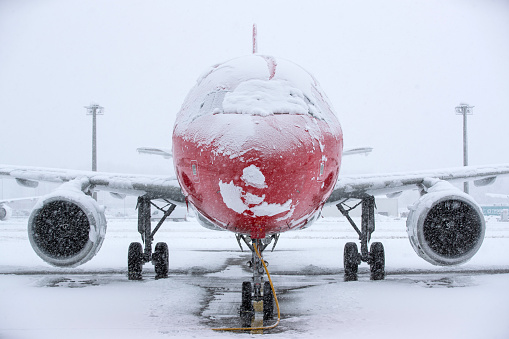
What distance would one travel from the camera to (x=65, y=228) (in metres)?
8.19

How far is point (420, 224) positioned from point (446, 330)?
2.80m

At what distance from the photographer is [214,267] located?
39.2 ft

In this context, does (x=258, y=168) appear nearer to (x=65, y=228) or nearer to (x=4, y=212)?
(x=65, y=228)

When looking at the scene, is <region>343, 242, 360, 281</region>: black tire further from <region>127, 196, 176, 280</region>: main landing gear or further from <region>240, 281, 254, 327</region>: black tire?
<region>240, 281, 254, 327</region>: black tire

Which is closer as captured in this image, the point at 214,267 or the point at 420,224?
the point at 420,224

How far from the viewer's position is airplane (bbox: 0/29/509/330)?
15.2ft

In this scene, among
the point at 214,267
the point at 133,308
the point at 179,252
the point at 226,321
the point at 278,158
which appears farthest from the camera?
the point at 179,252

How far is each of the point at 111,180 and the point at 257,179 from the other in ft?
18.3

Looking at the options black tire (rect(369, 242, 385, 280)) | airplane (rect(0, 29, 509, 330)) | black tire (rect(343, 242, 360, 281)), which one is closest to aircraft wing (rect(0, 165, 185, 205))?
airplane (rect(0, 29, 509, 330))

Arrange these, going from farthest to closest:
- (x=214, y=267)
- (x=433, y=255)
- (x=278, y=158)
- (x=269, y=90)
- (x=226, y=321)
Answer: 1. (x=214, y=267)
2. (x=433, y=255)
3. (x=226, y=321)
4. (x=269, y=90)
5. (x=278, y=158)

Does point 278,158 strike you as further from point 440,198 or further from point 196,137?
point 440,198

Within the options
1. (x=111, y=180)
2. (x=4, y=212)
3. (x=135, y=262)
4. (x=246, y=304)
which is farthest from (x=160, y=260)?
(x=4, y=212)

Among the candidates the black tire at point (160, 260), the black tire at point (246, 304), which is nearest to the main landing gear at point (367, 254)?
the black tire at point (160, 260)

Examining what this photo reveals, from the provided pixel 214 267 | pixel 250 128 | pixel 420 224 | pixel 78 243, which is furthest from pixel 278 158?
pixel 214 267
